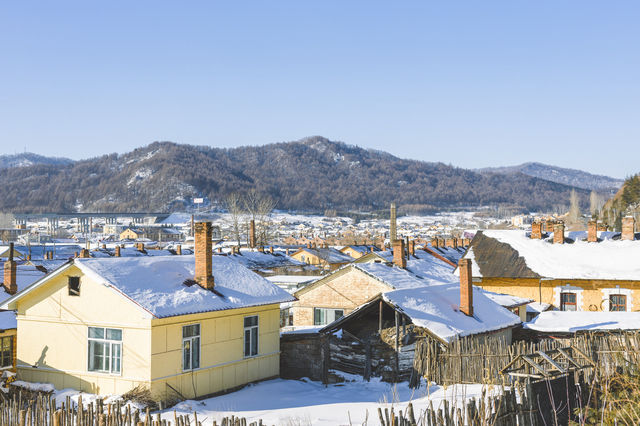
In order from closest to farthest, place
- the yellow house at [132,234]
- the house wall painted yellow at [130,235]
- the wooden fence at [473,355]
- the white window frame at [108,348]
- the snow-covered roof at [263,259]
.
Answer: the wooden fence at [473,355], the white window frame at [108,348], the snow-covered roof at [263,259], the house wall painted yellow at [130,235], the yellow house at [132,234]

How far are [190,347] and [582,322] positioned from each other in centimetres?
1710

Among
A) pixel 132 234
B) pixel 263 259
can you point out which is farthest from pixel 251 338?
pixel 132 234

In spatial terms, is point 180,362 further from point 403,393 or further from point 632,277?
point 632,277

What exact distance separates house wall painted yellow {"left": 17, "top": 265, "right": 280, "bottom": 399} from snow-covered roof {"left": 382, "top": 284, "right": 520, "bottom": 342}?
5.68 meters

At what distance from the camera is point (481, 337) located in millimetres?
26469

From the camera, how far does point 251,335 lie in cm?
2375

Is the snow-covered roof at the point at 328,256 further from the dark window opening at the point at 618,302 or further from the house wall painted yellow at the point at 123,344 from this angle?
the house wall painted yellow at the point at 123,344

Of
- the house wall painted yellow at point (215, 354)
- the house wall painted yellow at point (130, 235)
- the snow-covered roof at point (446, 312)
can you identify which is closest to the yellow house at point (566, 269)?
the snow-covered roof at point (446, 312)

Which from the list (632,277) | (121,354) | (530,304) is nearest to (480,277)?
(530,304)

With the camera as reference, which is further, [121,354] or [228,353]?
[228,353]

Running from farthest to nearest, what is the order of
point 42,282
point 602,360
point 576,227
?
1. point 576,227
2. point 42,282
3. point 602,360

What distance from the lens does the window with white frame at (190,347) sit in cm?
2086

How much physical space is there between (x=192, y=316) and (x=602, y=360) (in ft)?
38.4

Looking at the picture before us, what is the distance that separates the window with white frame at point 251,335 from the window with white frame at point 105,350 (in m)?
4.58
